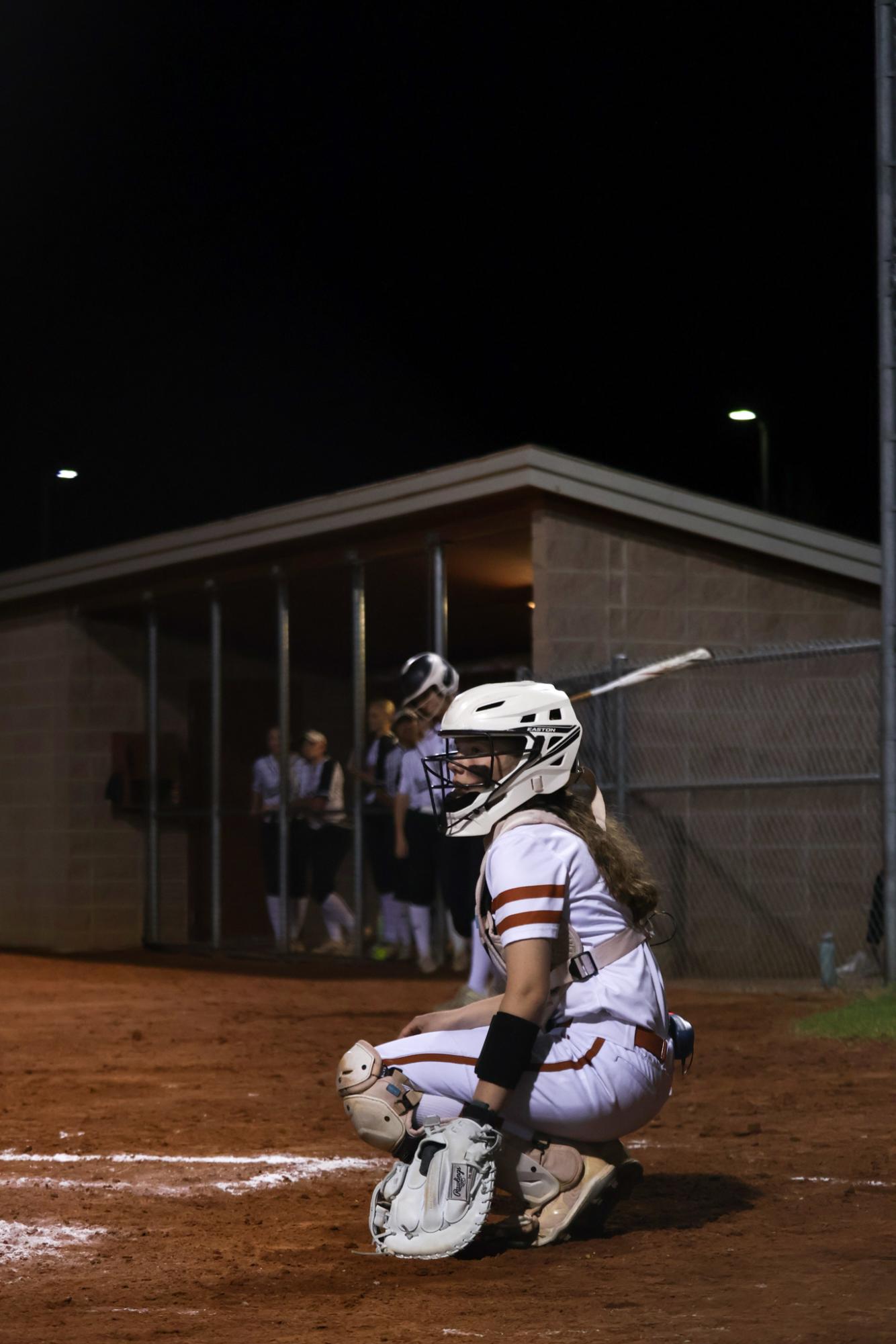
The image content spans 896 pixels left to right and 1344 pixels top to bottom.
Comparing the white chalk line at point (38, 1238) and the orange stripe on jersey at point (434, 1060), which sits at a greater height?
the orange stripe on jersey at point (434, 1060)

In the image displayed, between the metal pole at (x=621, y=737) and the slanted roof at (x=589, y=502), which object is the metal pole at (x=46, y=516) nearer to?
the slanted roof at (x=589, y=502)

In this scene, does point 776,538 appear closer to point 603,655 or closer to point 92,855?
point 603,655

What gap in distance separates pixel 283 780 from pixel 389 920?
189 centimetres

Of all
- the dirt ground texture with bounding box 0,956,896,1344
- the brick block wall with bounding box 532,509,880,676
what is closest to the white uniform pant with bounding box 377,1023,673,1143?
the dirt ground texture with bounding box 0,956,896,1344

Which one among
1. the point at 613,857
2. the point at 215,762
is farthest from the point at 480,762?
the point at 215,762

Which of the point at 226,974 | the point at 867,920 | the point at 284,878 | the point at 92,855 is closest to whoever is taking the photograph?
the point at 867,920

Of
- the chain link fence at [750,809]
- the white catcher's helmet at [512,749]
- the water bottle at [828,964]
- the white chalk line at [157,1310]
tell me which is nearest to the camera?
the white chalk line at [157,1310]

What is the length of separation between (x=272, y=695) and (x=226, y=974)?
23.3 feet

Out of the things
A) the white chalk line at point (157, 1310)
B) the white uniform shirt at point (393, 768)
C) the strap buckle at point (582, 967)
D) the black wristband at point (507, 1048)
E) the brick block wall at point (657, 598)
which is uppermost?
the brick block wall at point (657, 598)

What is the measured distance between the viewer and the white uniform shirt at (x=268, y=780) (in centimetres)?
1789

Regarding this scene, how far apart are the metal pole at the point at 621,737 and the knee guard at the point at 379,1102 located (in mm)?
8161

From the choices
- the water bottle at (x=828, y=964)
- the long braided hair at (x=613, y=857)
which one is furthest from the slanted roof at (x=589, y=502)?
the long braided hair at (x=613, y=857)

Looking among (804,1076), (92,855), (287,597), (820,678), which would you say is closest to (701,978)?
(820,678)

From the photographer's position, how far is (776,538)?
1421 centimetres
